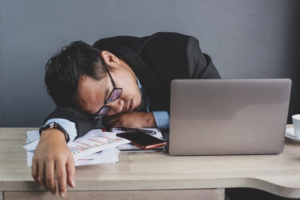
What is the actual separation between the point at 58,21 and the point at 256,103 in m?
1.27

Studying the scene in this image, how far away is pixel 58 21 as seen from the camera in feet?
6.18

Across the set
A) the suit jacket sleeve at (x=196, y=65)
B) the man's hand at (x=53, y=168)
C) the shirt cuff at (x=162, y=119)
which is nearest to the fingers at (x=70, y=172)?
the man's hand at (x=53, y=168)

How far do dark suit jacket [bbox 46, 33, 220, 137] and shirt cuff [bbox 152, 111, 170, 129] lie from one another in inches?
3.0

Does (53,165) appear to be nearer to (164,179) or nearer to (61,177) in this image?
(61,177)

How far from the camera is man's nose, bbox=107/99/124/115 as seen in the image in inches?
48.8

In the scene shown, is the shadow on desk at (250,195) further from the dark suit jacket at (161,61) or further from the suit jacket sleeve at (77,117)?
the suit jacket sleeve at (77,117)

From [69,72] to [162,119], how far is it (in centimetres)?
37

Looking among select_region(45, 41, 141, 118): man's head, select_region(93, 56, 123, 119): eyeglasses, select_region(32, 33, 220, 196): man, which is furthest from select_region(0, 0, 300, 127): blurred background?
select_region(93, 56, 123, 119): eyeglasses

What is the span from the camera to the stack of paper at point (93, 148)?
0.94 m

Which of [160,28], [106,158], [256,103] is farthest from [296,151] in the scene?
[160,28]

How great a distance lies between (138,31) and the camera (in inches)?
76.7

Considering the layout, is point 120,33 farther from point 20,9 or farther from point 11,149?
point 11,149

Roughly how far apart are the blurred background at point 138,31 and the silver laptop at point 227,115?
3.51ft

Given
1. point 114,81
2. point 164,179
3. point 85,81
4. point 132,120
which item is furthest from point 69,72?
point 164,179
